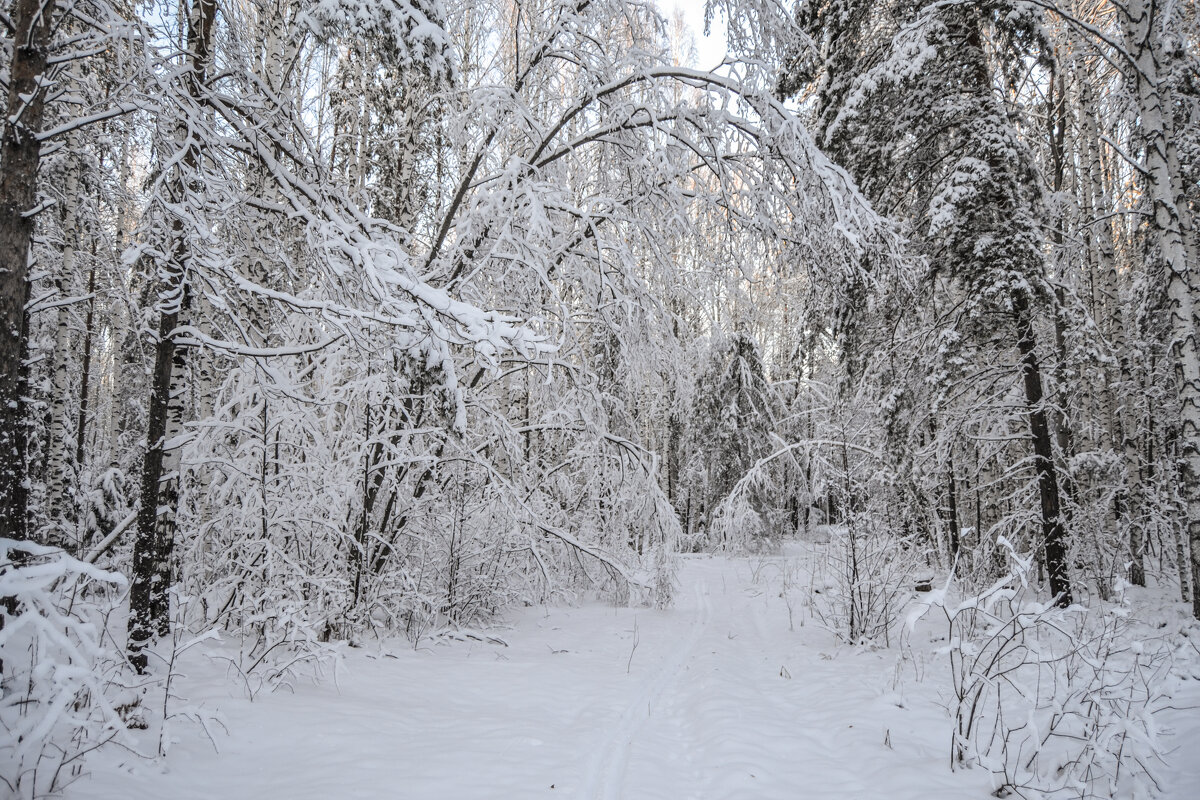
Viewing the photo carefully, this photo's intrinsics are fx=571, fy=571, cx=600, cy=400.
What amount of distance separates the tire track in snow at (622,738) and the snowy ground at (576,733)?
0.6 inches

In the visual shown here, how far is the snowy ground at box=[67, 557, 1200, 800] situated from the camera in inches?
122

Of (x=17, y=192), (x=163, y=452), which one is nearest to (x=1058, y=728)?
(x=163, y=452)

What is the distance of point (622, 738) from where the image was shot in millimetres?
4098

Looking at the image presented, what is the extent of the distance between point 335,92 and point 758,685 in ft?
36.8

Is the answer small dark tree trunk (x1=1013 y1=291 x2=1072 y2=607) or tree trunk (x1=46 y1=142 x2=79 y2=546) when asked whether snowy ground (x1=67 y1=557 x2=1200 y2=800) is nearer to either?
small dark tree trunk (x1=1013 y1=291 x2=1072 y2=607)

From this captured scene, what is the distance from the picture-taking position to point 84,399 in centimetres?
1415

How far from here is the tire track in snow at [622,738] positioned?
329cm

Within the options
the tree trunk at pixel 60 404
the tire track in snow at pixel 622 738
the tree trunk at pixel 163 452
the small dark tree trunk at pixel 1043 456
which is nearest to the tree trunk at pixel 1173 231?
the small dark tree trunk at pixel 1043 456

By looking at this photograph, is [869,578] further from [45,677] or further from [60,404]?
[60,404]

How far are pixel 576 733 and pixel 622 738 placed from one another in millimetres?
335

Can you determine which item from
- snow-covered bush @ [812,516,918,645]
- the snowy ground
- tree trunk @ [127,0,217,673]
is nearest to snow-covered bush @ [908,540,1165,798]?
the snowy ground

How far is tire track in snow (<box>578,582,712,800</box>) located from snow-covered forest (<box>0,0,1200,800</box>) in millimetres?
48

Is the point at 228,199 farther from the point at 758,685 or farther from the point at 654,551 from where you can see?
the point at 654,551

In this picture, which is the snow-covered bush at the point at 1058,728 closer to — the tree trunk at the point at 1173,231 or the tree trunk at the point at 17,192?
the tree trunk at the point at 1173,231
